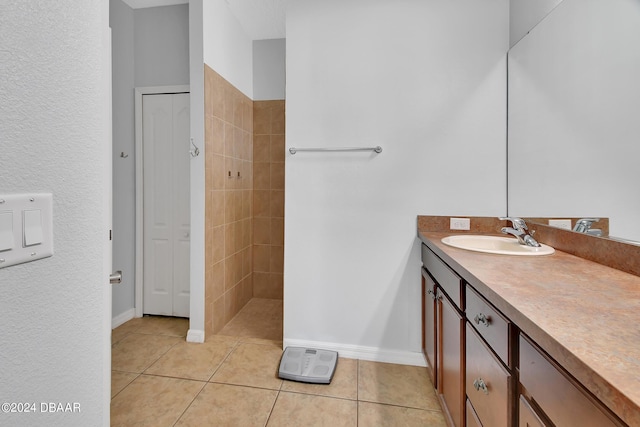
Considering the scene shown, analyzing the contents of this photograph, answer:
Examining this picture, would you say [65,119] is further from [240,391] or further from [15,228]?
[240,391]

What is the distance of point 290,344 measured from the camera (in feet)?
7.09

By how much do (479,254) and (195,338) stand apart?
2.08m

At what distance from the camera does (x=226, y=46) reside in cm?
262

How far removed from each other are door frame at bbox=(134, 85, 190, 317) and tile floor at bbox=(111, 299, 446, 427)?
46 cm

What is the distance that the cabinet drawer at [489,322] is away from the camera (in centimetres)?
88

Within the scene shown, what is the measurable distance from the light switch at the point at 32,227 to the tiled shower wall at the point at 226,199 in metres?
1.83

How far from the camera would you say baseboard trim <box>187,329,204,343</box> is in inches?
90.8

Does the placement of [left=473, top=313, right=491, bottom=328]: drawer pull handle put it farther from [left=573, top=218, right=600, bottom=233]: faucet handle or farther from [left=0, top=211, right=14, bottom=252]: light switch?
[left=0, top=211, right=14, bottom=252]: light switch

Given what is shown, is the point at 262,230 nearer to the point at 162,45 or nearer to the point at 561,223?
the point at 162,45

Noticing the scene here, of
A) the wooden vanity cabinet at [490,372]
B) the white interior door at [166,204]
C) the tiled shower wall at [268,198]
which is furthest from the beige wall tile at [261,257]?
the wooden vanity cabinet at [490,372]

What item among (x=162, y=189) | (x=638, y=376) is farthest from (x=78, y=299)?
(x=162, y=189)

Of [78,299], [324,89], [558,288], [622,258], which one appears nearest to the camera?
[78,299]

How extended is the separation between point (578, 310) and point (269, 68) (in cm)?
324

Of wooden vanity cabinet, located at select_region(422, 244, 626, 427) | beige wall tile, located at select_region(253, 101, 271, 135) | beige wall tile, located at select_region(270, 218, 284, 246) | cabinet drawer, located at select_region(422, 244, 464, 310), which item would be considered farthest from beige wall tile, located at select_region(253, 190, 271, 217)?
wooden vanity cabinet, located at select_region(422, 244, 626, 427)
